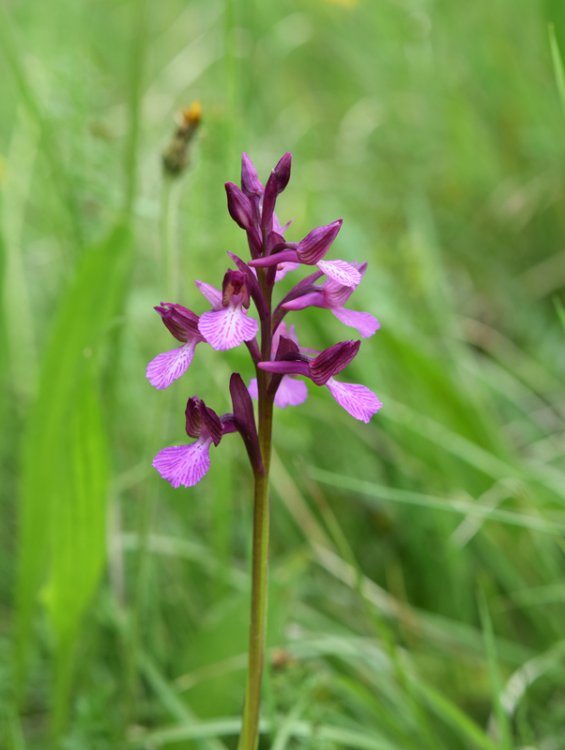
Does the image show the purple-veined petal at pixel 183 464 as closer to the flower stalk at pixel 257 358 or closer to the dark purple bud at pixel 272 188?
the flower stalk at pixel 257 358

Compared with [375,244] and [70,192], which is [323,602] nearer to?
[70,192]

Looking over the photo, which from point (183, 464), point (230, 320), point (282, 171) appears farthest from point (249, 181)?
point (183, 464)

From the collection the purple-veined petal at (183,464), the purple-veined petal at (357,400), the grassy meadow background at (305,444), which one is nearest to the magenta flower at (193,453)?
the purple-veined petal at (183,464)

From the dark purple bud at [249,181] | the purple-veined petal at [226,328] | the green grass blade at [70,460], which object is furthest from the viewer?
the green grass blade at [70,460]

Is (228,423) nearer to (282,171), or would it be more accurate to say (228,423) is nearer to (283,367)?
(283,367)

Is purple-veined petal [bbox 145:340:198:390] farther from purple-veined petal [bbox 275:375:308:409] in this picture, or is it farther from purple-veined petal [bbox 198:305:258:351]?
purple-veined petal [bbox 275:375:308:409]

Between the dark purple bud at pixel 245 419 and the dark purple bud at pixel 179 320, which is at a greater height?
the dark purple bud at pixel 179 320
